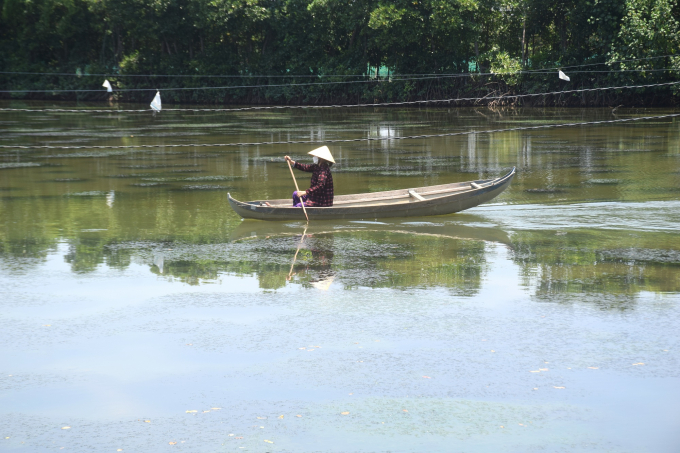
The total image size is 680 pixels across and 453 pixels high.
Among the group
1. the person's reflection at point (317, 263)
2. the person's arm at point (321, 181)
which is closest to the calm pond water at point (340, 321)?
the person's reflection at point (317, 263)

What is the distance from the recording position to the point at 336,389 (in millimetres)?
6570

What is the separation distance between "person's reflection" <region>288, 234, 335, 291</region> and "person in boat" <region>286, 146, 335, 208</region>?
3.16 feet

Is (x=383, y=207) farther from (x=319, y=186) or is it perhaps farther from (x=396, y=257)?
(x=396, y=257)

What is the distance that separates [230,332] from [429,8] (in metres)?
36.6

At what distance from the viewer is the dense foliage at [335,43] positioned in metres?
38.3

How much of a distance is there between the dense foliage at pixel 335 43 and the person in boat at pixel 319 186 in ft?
86.3

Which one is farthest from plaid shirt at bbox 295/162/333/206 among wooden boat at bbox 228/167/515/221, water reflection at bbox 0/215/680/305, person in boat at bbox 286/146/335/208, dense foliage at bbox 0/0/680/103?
dense foliage at bbox 0/0/680/103

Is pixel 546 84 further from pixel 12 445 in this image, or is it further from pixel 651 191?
pixel 12 445

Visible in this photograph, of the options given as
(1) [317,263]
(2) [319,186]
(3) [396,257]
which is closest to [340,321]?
(1) [317,263]

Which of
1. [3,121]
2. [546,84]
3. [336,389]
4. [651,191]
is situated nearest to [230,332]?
[336,389]

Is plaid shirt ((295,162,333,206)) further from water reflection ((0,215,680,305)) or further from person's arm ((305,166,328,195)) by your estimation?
water reflection ((0,215,680,305))

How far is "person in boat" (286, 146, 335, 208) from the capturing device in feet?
43.5

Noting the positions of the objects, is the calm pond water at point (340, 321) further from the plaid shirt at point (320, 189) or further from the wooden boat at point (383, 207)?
the plaid shirt at point (320, 189)

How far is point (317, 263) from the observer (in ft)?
35.5
